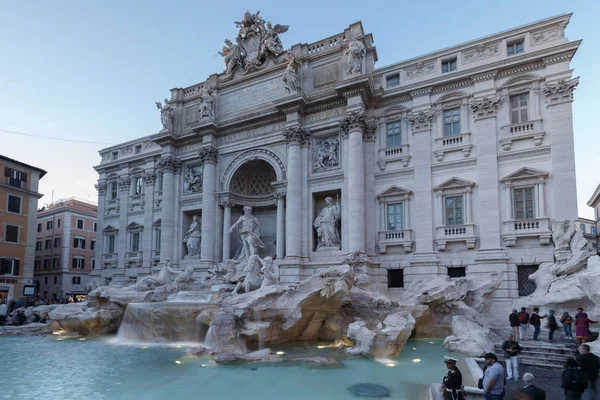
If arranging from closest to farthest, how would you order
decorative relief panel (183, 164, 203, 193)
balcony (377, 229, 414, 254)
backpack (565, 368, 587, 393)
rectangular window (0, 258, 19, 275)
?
backpack (565, 368, 587, 393)
balcony (377, 229, 414, 254)
decorative relief panel (183, 164, 203, 193)
rectangular window (0, 258, 19, 275)

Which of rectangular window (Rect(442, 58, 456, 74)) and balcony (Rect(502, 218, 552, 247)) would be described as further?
rectangular window (Rect(442, 58, 456, 74))

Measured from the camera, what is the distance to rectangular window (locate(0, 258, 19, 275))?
30781 millimetres

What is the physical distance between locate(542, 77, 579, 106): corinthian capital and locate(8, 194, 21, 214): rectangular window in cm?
3640

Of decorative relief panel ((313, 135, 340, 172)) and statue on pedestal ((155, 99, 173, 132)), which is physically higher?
statue on pedestal ((155, 99, 173, 132))

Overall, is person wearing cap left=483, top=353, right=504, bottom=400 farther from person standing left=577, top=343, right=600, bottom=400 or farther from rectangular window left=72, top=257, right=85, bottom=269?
rectangular window left=72, top=257, right=85, bottom=269

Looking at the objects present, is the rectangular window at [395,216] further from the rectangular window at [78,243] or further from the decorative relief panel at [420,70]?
the rectangular window at [78,243]

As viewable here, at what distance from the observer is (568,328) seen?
1275 centimetres

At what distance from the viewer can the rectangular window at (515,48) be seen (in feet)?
63.7

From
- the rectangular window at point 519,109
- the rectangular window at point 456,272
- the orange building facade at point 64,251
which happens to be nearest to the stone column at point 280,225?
the rectangular window at point 456,272

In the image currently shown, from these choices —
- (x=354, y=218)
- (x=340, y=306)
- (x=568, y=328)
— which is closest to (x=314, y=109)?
(x=354, y=218)

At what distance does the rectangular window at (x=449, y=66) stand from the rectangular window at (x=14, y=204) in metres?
32.4

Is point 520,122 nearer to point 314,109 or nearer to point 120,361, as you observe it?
point 314,109

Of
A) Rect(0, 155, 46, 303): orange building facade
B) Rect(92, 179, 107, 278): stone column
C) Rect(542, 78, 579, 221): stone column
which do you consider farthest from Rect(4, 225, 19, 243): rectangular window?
Rect(542, 78, 579, 221): stone column

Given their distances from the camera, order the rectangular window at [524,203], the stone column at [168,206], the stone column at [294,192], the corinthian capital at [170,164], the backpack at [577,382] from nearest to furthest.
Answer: the backpack at [577,382], the rectangular window at [524,203], the stone column at [294,192], the stone column at [168,206], the corinthian capital at [170,164]
